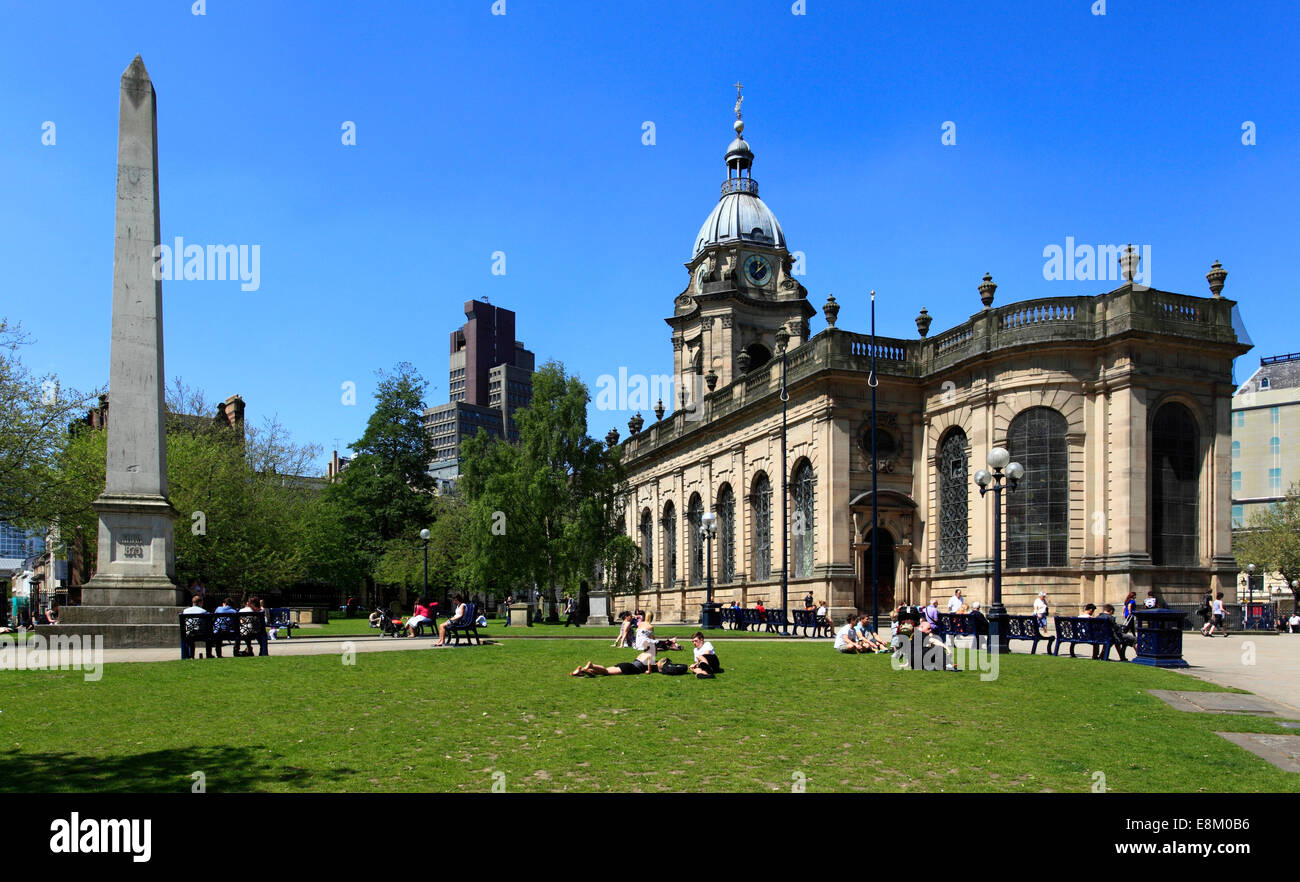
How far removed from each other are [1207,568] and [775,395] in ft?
63.1

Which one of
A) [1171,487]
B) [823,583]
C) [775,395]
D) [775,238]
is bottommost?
[823,583]

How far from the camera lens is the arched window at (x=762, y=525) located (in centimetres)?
4697

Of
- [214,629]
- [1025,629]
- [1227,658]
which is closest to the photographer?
[214,629]

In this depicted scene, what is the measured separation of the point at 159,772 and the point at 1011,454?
1337 inches

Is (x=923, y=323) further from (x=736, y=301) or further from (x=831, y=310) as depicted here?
(x=736, y=301)

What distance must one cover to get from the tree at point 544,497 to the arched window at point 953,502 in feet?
53.1

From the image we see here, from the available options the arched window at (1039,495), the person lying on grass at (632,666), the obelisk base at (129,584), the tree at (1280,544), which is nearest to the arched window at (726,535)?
the arched window at (1039,495)

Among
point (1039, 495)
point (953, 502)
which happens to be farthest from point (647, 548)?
point (1039, 495)

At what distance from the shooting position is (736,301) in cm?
6284

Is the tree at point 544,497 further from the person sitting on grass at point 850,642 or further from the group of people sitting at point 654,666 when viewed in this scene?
the group of people sitting at point 654,666

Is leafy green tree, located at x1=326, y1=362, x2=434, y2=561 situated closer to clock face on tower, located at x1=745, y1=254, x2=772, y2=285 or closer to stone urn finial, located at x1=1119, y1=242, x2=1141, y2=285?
clock face on tower, located at x1=745, y1=254, x2=772, y2=285

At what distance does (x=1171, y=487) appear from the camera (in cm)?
3491
